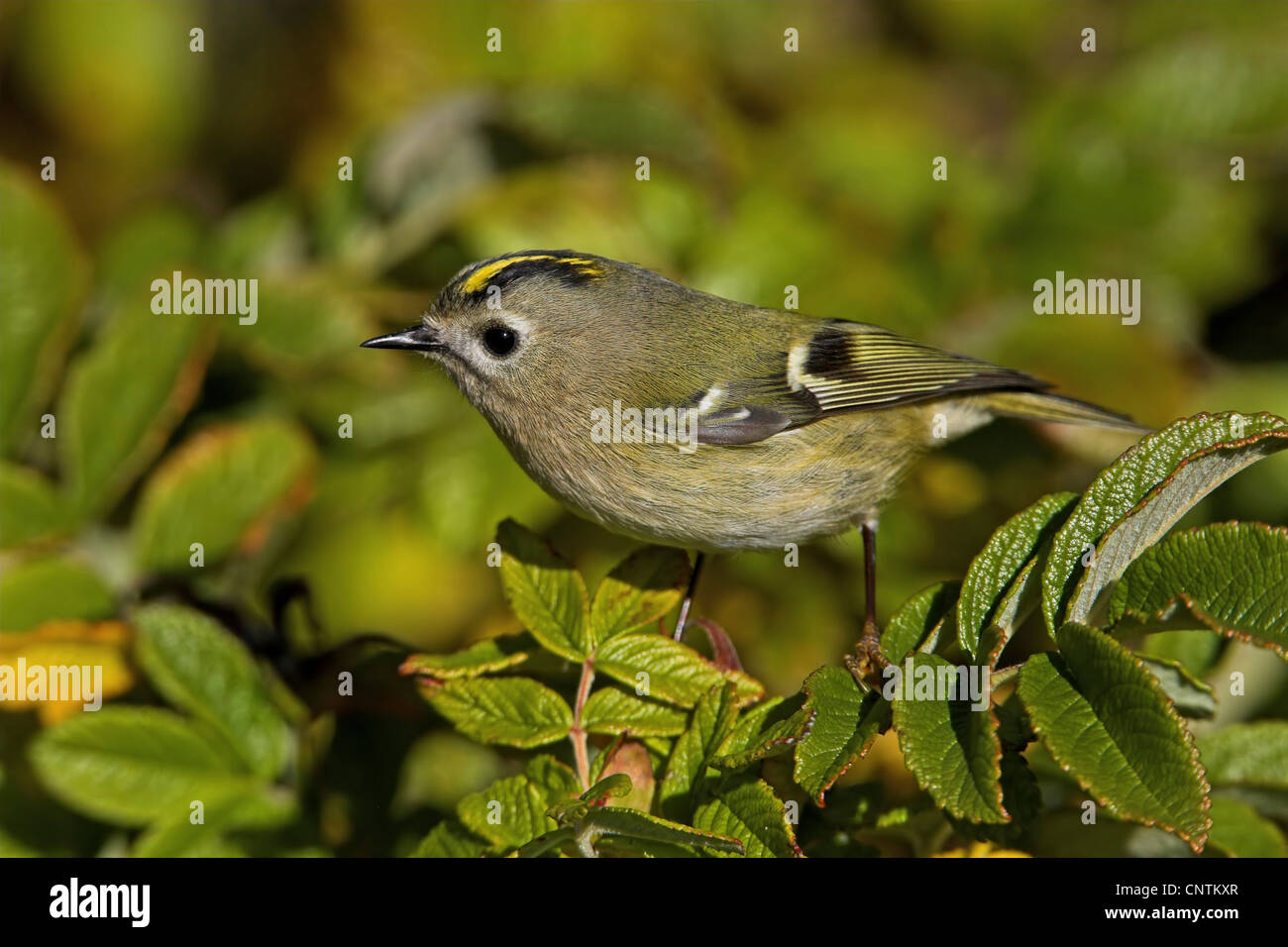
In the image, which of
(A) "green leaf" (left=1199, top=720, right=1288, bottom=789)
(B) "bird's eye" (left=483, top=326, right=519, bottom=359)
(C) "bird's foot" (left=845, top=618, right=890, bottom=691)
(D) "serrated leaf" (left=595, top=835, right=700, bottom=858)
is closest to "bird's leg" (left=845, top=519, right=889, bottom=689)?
(C) "bird's foot" (left=845, top=618, right=890, bottom=691)

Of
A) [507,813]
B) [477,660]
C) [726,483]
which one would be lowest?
[507,813]

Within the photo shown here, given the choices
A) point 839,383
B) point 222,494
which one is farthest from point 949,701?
point 222,494

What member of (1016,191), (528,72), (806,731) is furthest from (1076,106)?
(806,731)

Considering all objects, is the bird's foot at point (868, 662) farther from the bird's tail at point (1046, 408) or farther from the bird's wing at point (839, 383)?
the bird's tail at point (1046, 408)

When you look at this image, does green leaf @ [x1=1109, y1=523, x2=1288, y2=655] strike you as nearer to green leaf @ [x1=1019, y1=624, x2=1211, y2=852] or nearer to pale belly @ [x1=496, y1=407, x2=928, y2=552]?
green leaf @ [x1=1019, y1=624, x2=1211, y2=852]

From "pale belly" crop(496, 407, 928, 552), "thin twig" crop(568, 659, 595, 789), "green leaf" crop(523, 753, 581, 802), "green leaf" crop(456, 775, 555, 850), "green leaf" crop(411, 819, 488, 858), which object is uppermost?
"pale belly" crop(496, 407, 928, 552)

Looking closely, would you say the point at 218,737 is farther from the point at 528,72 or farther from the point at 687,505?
the point at 528,72

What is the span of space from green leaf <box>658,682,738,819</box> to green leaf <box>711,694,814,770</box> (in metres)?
0.03

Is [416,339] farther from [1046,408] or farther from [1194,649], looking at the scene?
[1194,649]

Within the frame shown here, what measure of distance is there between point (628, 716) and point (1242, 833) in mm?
1033

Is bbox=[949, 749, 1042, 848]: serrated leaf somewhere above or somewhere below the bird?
below

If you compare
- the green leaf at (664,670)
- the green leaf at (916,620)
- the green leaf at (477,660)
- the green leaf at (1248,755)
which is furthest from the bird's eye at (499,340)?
A: the green leaf at (1248,755)

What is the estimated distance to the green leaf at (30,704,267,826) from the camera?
7.05 ft

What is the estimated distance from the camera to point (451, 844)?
1.79 m
